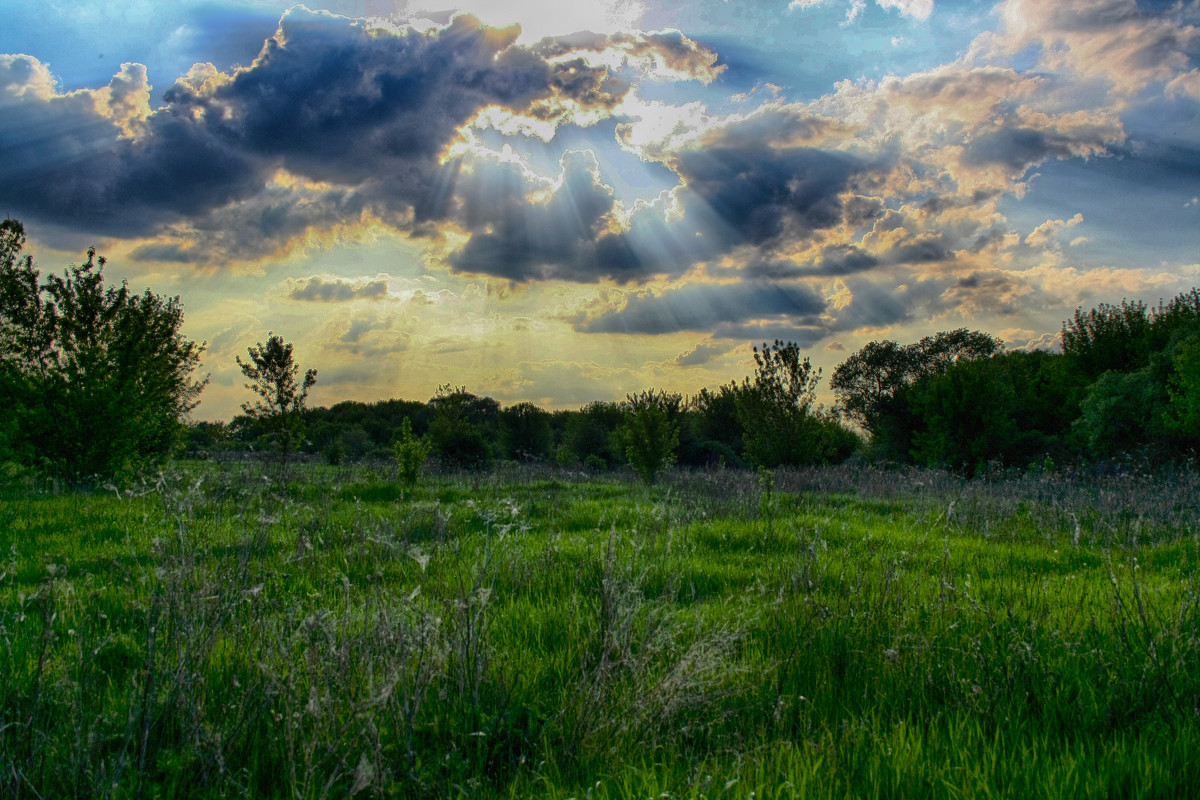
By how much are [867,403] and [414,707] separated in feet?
170

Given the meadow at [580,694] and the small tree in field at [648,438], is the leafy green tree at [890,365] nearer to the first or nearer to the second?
Answer: the small tree in field at [648,438]

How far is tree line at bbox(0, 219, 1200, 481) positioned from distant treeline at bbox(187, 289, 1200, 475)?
0.09 meters

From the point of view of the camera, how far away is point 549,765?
8.28 ft

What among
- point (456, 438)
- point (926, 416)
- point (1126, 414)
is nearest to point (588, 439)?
point (456, 438)

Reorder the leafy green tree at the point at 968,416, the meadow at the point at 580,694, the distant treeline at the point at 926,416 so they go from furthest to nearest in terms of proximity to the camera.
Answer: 1. the leafy green tree at the point at 968,416
2. the distant treeline at the point at 926,416
3. the meadow at the point at 580,694

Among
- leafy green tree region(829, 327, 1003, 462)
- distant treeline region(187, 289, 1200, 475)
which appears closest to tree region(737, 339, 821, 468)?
distant treeline region(187, 289, 1200, 475)

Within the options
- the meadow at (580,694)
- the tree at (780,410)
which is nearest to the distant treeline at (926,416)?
the tree at (780,410)

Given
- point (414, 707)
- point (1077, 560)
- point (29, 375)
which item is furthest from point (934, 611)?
point (29, 375)

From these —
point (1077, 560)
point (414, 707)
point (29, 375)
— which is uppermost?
point (29, 375)

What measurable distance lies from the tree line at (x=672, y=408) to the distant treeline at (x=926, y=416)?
0.09 metres

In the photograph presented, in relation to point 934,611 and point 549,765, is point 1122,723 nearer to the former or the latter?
point 934,611

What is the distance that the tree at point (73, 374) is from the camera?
15047mm

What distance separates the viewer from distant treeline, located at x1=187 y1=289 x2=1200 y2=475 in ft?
78.1

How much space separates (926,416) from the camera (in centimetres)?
3152
